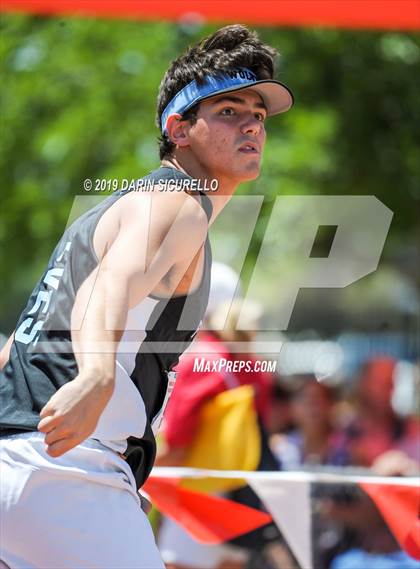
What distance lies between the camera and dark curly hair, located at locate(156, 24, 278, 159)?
262 centimetres

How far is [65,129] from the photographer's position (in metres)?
8.84

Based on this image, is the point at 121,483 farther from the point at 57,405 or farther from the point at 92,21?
Result: the point at 92,21

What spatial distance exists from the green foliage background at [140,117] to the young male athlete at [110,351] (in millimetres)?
Result: 5567

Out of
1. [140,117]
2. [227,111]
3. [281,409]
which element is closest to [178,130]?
[227,111]

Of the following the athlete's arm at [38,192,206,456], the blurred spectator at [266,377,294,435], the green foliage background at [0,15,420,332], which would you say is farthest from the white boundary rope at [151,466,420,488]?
the green foliage background at [0,15,420,332]

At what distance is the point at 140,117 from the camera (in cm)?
902

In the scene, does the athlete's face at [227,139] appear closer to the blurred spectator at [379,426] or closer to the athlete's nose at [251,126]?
the athlete's nose at [251,126]

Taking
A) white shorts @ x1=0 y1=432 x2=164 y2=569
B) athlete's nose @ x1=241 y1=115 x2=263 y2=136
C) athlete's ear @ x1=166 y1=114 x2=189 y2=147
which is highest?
athlete's ear @ x1=166 y1=114 x2=189 y2=147

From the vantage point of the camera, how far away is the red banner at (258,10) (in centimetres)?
468

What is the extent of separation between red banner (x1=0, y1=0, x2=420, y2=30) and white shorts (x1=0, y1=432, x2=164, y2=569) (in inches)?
115

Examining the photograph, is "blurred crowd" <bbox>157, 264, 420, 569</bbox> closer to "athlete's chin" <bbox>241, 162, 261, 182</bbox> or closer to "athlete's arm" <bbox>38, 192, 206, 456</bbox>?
"athlete's chin" <bbox>241, 162, 261, 182</bbox>

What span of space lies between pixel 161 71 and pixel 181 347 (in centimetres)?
683

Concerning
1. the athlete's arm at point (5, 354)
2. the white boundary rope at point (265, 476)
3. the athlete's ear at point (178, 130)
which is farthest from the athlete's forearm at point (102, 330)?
the white boundary rope at point (265, 476)

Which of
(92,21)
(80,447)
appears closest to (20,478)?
(80,447)
